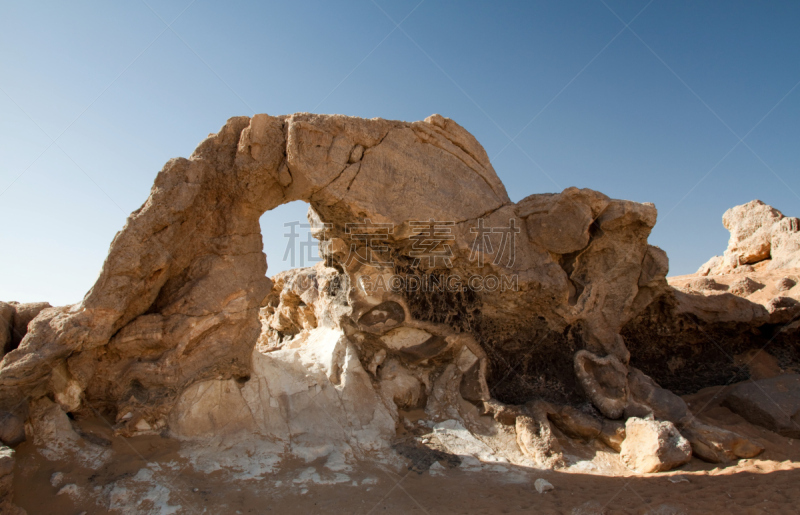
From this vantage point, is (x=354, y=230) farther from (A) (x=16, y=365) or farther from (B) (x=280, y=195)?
(A) (x=16, y=365)

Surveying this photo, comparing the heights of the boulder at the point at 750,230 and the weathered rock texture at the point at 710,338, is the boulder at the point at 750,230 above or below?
above

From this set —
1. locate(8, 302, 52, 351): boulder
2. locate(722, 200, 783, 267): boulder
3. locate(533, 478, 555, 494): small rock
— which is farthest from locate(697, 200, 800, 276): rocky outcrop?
locate(8, 302, 52, 351): boulder

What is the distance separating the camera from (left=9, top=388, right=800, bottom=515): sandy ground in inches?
128

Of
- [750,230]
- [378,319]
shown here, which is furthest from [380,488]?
[750,230]

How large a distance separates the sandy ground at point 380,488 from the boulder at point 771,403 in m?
0.72

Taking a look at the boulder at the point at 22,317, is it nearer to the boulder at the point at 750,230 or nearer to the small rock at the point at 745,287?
the small rock at the point at 745,287

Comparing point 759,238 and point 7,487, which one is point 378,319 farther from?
point 759,238

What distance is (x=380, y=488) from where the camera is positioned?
3.74 metres

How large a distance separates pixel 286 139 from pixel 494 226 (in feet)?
7.88

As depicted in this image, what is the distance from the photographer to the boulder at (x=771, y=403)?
4840mm

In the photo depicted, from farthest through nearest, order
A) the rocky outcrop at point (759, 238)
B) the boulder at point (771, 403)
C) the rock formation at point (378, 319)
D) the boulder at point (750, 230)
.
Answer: the boulder at point (750, 230)
the rocky outcrop at point (759, 238)
the boulder at point (771, 403)
the rock formation at point (378, 319)

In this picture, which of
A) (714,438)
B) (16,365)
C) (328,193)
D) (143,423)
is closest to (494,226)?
(328,193)

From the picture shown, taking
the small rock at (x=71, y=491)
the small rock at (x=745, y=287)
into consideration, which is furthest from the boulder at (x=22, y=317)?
the small rock at (x=745, y=287)

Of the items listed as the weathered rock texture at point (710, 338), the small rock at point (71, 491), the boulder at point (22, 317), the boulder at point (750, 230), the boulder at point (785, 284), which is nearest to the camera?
the small rock at point (71, 491)
